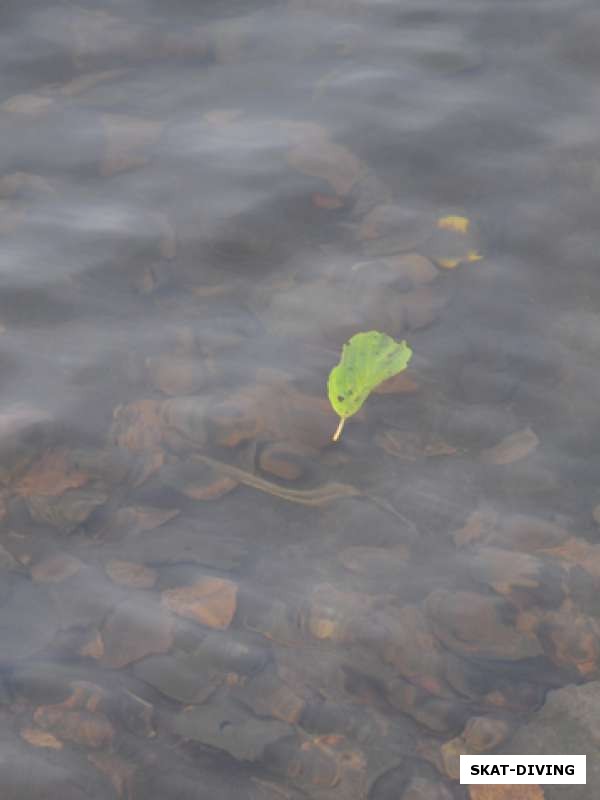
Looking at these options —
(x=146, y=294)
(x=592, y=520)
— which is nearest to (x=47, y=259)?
(x=146, y=294)

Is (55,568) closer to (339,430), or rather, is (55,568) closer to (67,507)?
(67,507)

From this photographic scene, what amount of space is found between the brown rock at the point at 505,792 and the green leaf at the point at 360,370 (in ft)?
2.36

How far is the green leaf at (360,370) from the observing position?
2051mm

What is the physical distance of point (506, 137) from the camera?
2.72 metres

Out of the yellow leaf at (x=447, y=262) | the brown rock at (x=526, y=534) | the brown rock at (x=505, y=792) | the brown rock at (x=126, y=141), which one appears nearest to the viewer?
the brown rock at (x=505, y=792)

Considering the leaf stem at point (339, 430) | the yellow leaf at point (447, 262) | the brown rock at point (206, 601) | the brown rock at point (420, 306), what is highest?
the yellow leaf at point (447, 262)

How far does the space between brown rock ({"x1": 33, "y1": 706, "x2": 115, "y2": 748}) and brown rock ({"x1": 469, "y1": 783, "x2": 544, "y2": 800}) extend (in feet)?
1.87

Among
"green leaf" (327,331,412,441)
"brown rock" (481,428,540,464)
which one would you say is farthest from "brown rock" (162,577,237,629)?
"brown rock" (481,428,540,464)

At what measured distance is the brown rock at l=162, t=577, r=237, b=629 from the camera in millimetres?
1816

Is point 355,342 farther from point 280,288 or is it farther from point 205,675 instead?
point 205,675

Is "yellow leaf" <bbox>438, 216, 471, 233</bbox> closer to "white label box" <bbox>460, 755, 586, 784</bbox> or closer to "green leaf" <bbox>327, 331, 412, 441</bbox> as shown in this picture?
"green leaf" <bbox>327, 331, 412, 441</bbox>

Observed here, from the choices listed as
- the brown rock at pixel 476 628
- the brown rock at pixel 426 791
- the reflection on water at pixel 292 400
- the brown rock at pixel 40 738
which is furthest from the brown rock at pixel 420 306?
the brown rock at pixel 40 738

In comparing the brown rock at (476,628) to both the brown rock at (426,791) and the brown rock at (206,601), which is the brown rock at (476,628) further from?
the brown rock at (206,601)

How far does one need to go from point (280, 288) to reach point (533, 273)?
1.85 feet
